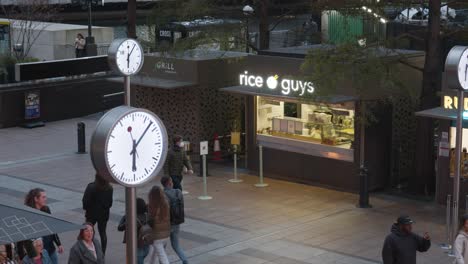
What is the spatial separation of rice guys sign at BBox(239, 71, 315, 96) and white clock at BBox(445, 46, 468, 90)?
7.58 meters

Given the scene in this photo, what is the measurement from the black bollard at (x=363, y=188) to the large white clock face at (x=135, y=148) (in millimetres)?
11890

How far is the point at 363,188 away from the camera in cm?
1848

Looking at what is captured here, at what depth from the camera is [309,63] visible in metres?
18.8

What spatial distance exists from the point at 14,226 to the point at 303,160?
40.8ft

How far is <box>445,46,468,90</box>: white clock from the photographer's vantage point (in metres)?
11.7

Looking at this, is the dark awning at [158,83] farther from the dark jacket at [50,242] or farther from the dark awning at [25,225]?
the dark awning at [25,225]

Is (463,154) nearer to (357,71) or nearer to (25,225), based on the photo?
(357,71)

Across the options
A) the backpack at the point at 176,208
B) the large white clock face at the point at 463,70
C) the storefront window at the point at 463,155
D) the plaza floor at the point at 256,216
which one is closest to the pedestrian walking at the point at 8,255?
the plaza floor at the point at 256,216

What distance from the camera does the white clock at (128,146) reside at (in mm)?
6484

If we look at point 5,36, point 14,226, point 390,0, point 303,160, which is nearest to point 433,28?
point 390,0

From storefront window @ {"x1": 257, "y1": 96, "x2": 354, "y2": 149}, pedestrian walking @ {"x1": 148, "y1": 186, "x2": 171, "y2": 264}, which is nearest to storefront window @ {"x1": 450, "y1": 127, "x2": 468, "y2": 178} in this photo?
storefront window @ {"x1": 257, "y1": 96, "x2": 354, "y2": 149}

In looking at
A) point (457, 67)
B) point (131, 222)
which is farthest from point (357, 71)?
point (131, 222)

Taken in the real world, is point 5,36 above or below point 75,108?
above

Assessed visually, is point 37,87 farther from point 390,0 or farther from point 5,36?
point 390,0
